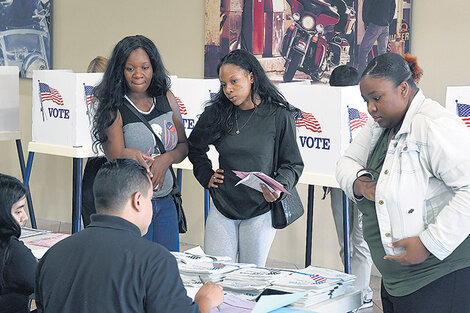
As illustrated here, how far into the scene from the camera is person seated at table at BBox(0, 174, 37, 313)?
8.27ft

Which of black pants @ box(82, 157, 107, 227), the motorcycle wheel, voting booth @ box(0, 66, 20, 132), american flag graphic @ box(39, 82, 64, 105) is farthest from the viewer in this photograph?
voting booth @ box(0, 66, 20, 132)

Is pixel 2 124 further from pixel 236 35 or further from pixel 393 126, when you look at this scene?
pixel 393 126

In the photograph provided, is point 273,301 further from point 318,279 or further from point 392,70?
point 392,70

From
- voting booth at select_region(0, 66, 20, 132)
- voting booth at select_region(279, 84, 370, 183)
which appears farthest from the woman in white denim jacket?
voting booth at select_region(0, 66, 20, 132)

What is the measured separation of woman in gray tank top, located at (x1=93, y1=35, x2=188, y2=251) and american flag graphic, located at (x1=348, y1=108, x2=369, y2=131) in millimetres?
1359

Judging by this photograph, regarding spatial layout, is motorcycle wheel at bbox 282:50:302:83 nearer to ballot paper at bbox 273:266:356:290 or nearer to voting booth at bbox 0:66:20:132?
voting booth at bbox 0:66:20:132

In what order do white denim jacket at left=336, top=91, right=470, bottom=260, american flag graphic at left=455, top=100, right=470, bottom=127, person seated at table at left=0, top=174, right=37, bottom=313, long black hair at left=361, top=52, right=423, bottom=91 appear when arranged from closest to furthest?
1. white denim jacket at left=336, top=91, right=470, bottom=260
2. long black hair at left=361, top=52, right=423, bottom=91
3. person seated at table at left=0, top=174, right=37, bottom=313
4. american flag graphic at left=455, top=100, right=470, bottom=127

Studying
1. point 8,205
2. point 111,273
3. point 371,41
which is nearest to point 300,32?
point 371,41

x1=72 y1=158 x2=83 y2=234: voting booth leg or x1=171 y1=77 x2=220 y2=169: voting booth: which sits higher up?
x1=171 y1=77 x2=220 y2=169: voting booth

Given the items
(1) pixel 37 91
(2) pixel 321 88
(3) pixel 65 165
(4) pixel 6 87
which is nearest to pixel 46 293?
(2) pixel 321 88

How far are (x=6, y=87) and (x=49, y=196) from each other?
1.58m

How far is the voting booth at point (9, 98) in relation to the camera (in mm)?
5586

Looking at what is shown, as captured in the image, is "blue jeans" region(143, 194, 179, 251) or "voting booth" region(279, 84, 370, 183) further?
"voting booth" region(279, 84, 370, 183)

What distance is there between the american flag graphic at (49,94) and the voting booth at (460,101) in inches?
110
